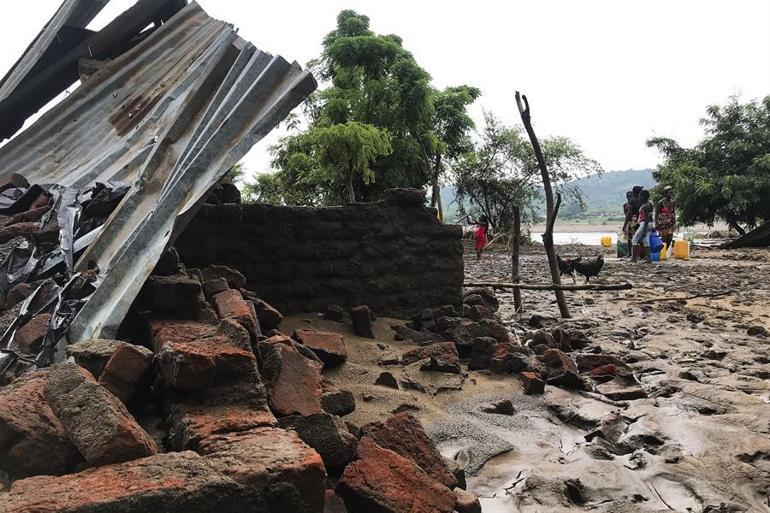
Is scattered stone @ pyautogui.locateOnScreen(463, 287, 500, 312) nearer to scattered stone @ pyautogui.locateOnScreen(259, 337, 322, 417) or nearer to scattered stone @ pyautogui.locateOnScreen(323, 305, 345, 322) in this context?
scattered stone @ pyautogui.locateOnScreen(323, 305, 345, 322)

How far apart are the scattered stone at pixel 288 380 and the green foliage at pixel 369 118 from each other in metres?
13.4

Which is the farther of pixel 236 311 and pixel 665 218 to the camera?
pixel 665 218

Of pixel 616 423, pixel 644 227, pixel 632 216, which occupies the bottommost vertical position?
pixel 616 423

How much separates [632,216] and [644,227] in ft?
A: 2.71

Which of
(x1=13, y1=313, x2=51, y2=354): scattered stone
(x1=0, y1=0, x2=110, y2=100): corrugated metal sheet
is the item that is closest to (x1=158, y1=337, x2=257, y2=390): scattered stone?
(x1=13, y1=313, x2=51, y2=354): scattered stone

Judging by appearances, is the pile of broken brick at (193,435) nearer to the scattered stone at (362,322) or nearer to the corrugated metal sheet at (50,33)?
the scattered stone at (362,322)

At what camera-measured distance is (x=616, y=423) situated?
3205 millimetres

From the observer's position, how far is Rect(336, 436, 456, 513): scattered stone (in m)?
1.82

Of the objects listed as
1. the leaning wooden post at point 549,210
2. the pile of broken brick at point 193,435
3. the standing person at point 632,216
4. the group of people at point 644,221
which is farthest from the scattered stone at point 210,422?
the standing person at point 632,216

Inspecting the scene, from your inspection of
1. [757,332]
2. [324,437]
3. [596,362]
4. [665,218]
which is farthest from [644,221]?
[324,437]

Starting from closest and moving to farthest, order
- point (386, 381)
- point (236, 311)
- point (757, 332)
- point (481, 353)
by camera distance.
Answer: point (236, 311)
point (386, 381)
point (481, 353)
point (757, 332)

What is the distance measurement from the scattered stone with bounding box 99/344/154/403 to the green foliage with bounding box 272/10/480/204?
13935mm

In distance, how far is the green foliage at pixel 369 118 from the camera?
1662cm

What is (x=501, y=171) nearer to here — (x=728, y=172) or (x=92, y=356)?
(x=728, y=172)
